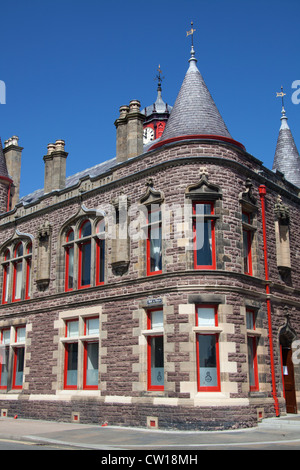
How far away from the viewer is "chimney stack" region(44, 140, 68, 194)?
24062 mm

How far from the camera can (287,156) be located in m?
26.0

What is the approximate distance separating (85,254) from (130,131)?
5206 mm

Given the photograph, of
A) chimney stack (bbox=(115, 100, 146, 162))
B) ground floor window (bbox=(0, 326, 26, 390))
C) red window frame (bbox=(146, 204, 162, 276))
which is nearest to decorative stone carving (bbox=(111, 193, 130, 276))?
red window frame (bbox=(146, 204, 162, 276))

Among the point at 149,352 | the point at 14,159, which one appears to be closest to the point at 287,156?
the point at 149,352

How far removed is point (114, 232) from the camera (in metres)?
19.8

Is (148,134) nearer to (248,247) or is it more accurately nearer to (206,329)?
(248,247)

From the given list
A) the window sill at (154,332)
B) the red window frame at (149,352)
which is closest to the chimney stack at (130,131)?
the red window frame at (149,352)

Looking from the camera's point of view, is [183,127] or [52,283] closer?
[183,127]

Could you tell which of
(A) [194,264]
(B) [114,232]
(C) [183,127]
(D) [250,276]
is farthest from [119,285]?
(C) [183,127]

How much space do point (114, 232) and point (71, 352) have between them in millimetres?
5134

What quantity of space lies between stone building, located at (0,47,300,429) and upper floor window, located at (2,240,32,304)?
595mm

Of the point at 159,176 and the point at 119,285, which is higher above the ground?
the point at 159,176
